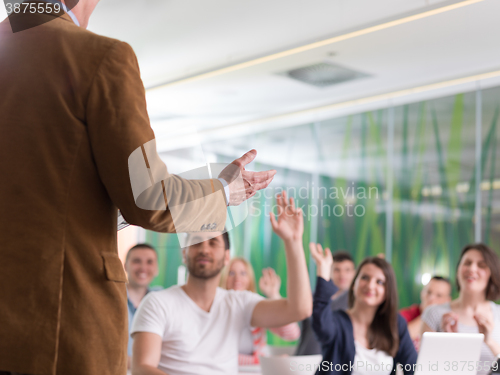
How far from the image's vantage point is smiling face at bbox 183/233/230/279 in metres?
2.45

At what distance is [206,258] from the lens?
249cm

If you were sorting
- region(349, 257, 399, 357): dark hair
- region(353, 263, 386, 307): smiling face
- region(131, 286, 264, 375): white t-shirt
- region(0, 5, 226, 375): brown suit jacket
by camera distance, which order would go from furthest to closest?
region(353, 263, 386, 307): smiling face, region(349, 257, 399, 357): dark hair, region(131, 286, 264, 375): white t-shirt, region(0, 5, 226, 375): brown suit jacket

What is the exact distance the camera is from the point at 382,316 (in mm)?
2842

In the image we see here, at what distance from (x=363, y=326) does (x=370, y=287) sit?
0.73 feet

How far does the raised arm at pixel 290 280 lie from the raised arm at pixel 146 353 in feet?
1.47

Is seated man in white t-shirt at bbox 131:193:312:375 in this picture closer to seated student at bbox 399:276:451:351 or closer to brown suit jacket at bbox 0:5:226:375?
brown suit jacket at bbox 0:5:226:375

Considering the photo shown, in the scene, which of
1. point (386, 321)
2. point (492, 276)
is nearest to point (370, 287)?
point (386, 321)

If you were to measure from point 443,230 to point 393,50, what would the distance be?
201 centimetres

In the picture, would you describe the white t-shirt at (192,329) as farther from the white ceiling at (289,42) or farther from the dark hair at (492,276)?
the dark hair at (492,276)

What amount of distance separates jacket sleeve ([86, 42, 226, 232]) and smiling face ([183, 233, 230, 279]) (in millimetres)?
1598

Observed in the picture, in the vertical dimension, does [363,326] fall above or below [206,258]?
below

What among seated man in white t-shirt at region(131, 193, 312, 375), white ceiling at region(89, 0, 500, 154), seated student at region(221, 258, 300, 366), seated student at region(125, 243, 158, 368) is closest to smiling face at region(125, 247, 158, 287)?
seated student at region(125, 243, 158, 368)

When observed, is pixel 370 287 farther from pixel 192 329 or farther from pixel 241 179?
pixel 241 179

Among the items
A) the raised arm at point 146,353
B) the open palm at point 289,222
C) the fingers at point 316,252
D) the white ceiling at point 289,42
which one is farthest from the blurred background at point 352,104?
the open palm at point 289,222
